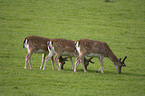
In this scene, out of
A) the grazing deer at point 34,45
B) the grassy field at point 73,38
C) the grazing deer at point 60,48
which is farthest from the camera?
the grazing deer at point 60,48

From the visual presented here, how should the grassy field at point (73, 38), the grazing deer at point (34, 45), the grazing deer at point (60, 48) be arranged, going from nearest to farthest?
the grassy field at point (73, 38)
the grazing deer at point (34, 45)
the grazing deer at point (60, 48)

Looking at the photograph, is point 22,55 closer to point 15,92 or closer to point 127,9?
point 15,92

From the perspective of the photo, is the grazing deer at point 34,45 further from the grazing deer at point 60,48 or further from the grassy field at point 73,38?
the grassy field at point 73,38

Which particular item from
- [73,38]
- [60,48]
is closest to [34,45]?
[60,48]

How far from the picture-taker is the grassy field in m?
13.2

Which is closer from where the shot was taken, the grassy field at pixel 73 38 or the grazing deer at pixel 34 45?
the grassy field at pixel 73 38

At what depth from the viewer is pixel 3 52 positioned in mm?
20516

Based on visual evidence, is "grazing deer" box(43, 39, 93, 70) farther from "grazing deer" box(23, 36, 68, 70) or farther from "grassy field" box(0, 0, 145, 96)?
"grassy field" box(0, 0, 145, 96)

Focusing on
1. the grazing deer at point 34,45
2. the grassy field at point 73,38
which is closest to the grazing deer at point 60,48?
the grazing deer at point 34,45

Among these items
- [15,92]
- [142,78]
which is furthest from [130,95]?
[15,92]

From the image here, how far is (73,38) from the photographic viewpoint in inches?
1005

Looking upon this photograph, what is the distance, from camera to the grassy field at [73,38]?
13242mm

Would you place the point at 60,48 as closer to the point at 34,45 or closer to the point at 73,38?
the point at 34,45

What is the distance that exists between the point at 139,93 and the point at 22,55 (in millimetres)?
10074
